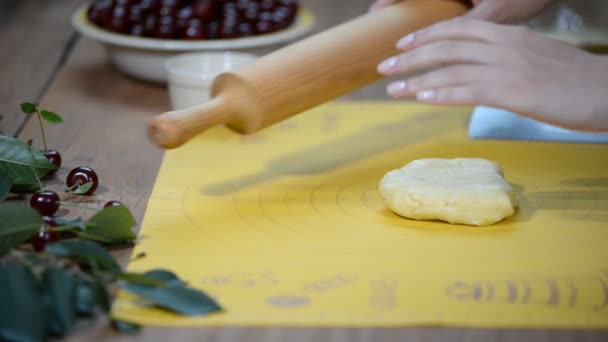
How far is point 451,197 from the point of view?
119cm

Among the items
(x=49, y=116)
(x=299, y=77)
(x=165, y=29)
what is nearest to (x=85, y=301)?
(x=49, y=116)

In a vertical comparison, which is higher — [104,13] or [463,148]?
[104,13]

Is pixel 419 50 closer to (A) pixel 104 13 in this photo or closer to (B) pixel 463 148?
(B) pixel 463 148

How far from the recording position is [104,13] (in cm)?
183

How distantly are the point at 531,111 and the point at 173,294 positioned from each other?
596 millimetres

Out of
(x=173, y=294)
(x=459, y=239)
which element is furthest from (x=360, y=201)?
(x=173, y=294)

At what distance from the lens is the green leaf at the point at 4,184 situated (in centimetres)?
122

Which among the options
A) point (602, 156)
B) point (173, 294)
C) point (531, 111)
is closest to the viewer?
point (173, 294)

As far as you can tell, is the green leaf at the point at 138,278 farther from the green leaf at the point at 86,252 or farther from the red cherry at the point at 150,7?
the red cherry at the point at 150,7

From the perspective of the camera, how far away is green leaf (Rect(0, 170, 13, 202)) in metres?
1.22

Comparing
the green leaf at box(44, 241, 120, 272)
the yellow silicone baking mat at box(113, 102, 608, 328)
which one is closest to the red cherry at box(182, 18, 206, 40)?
the yellow silicone baking mat at box(113, 102, 608, 328)

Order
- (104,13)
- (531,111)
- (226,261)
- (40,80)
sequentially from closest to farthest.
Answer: (226,261)
(531,111)
(104,13)
(40,80)

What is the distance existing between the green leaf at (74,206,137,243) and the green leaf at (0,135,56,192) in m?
0.21

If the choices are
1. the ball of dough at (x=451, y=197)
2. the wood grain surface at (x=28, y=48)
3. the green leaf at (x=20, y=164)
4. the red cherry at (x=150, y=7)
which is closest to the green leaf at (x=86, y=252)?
the green leaf at (x=20, y=164)
